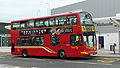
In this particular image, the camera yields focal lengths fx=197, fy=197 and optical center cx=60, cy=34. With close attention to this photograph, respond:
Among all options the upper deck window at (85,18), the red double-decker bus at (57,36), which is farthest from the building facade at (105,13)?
the red double-decker bus at (57,36)

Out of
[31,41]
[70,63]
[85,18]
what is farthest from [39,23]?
[70,63]

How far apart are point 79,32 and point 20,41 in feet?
26.6

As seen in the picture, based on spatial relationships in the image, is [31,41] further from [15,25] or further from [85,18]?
[85,18]

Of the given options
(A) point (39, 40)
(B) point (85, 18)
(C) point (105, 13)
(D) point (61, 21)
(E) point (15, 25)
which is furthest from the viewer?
(C) point (105, 13)

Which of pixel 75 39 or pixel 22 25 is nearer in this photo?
pixel 75 39

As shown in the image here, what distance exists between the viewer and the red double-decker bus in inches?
680

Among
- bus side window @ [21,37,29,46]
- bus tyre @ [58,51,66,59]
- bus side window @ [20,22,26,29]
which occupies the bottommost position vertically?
bus tyre @ [58,51,66,59]

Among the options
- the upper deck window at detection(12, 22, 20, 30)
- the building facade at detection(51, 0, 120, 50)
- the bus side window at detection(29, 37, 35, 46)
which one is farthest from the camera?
the building facade at detection(51, 0, 120, 50)

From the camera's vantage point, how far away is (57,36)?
18.8 metres

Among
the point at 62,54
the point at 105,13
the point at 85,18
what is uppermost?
the point at 105,13

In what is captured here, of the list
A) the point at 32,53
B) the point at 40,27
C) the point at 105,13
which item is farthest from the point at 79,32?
the point at 105,13

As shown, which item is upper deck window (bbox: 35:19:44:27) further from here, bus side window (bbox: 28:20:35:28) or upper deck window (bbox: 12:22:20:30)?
upper deck window (bbox: 12:22:20:30)

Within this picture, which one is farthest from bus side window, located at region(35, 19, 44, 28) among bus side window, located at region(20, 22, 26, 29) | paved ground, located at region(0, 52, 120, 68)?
paved ground, located at region(0, 52, 120, 68)

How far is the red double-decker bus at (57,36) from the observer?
17.3m
